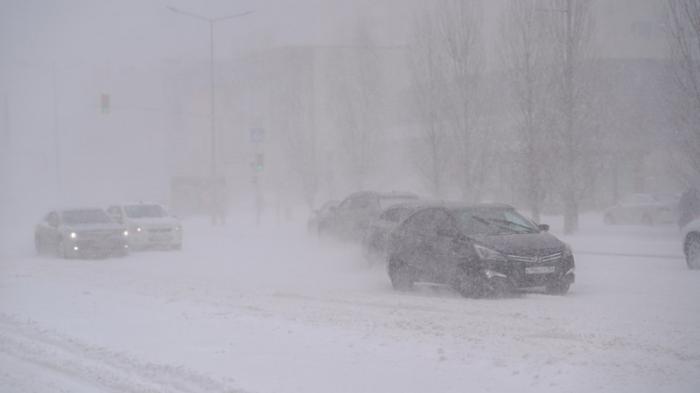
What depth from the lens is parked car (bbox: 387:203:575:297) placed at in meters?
11.8

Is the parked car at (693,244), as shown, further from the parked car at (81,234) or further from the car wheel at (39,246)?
the car wheel at (39,246)

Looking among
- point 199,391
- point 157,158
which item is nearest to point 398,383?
point 199,391

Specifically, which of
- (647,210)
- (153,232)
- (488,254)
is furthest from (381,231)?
(647,210)

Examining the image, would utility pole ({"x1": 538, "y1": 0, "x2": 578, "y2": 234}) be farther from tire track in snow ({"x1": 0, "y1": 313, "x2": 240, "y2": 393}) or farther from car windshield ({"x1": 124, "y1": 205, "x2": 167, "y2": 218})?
tire track in snow ({"x1": 0, "y1": 313, "x2": 240, "y2": 393})

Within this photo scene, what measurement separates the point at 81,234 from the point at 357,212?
298 inches

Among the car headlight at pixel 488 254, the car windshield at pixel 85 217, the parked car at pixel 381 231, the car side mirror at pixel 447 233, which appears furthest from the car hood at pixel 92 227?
the car headlight at pixel 488 254

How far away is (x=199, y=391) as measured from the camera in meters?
6.83

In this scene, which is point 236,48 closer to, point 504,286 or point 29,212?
point 29,212

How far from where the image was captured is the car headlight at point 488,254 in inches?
466

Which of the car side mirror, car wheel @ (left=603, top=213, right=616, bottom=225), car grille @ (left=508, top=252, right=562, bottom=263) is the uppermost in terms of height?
the car side mirror

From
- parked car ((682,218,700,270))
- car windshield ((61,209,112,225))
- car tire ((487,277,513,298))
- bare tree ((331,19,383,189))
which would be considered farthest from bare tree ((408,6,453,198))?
car tire ((487,277,513,298))

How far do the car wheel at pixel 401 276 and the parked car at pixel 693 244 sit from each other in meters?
6.45

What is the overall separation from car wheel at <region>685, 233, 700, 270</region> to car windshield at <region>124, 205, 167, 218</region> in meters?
16.1

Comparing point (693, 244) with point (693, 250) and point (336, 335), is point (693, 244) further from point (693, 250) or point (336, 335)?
point (336, 335)
